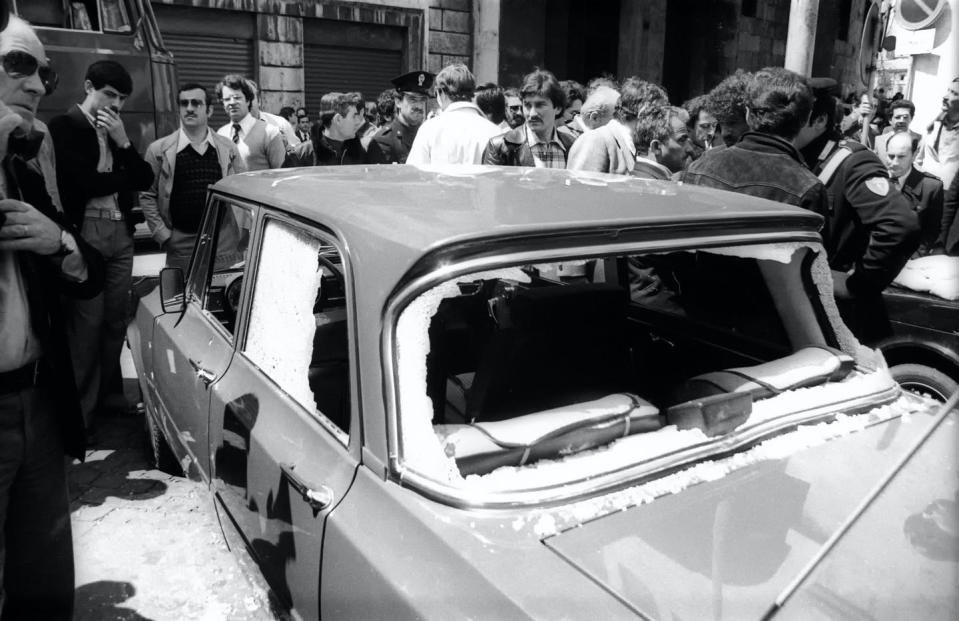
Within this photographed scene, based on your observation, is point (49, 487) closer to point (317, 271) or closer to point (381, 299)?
point (317, 271)

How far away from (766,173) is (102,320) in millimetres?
3480

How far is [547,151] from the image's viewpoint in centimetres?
546

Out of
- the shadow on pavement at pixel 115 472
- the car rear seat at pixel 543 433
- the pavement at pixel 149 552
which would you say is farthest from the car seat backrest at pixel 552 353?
the shadow on pavement at pixel 115 472

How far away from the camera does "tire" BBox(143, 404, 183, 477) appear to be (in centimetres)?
343

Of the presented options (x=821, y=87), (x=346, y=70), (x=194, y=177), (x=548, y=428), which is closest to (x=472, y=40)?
(x=346, y=70)

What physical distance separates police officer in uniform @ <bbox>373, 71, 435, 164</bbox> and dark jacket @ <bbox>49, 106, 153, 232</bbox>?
2.36 m

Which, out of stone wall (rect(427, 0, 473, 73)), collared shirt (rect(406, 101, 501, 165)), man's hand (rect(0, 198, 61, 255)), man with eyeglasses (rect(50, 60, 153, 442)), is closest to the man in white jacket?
collared shirt (rect(406, 101, 501, 165))

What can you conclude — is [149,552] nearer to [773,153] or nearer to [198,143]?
[198,143]

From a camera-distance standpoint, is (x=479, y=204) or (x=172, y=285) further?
(x=172, y=285)

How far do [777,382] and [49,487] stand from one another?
204 cm

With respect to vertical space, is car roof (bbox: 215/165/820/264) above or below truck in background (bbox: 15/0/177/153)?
below

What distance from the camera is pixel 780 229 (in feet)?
6.75

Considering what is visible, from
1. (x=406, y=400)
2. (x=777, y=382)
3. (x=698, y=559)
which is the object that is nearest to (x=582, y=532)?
(x=698, y=559)

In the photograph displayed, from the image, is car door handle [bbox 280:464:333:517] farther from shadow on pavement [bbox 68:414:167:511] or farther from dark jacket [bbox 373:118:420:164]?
dark jacket [bbox 373:118:420:164]
